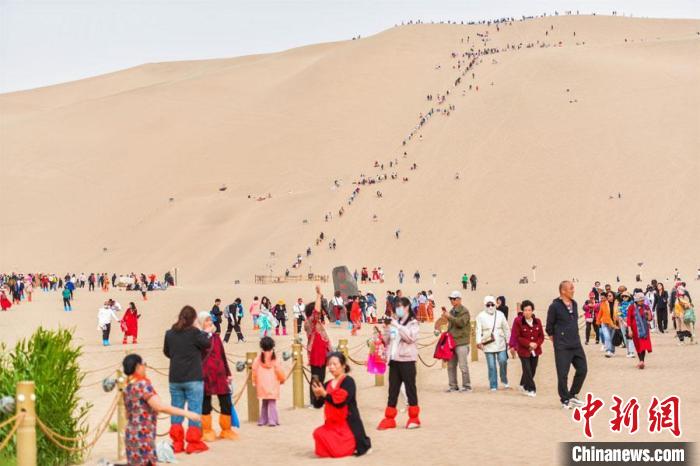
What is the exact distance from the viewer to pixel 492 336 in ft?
50.2

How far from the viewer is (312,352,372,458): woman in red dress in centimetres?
1046

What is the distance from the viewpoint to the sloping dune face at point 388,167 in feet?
180

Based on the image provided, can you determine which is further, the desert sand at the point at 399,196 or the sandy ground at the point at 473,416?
the desert sand at the point at 399,196

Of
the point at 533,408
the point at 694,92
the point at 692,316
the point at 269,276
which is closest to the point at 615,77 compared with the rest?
the point at 694,92

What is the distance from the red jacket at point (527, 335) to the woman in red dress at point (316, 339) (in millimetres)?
2595

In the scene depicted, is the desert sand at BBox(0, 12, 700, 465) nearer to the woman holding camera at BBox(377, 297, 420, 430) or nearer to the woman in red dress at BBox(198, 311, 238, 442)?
the woman holding camera at BBox(377, 297, 420, 430)

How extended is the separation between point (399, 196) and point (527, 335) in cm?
4811

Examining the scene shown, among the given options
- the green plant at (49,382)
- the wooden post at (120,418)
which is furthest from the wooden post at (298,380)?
the green plant at (49,382)

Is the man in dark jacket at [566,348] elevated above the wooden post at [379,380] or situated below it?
above

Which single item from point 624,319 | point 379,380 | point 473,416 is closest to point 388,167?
point 624,319

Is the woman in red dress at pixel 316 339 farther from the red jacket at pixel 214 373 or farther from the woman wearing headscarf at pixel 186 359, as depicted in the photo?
the woman wearing headscarf at pixel 186 359

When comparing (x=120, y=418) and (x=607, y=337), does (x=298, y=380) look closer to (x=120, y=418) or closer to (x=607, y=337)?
(x=120, y=418)

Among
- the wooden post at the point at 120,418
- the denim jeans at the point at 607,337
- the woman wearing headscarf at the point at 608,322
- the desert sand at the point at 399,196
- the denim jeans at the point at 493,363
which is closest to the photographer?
the wooden post at the point at 120,418

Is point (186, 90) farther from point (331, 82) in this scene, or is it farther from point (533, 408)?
point (533, 408)
